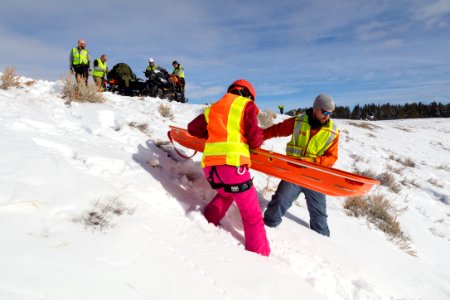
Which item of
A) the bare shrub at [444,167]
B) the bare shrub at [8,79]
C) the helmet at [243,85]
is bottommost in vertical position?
the bare shrub at [444,167]

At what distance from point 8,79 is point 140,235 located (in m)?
4.83

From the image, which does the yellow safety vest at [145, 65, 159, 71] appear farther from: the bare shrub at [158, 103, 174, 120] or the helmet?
the helmet

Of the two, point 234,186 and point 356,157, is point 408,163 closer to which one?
point 356,157

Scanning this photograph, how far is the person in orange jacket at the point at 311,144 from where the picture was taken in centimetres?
358

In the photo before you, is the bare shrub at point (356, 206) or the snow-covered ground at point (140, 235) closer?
the snow-covered ground at point (140, 235)

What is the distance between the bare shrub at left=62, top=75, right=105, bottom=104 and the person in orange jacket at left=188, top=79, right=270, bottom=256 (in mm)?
3332

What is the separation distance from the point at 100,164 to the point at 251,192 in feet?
5.19

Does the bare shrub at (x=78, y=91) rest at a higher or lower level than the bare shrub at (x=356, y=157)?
higher

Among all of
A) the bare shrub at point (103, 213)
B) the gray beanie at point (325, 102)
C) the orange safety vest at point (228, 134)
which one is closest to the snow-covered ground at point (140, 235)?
the bare shrub at point (103, 213)

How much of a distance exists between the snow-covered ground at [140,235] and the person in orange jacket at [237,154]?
0.87 ft

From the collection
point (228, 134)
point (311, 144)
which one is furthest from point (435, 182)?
point (228, 134)

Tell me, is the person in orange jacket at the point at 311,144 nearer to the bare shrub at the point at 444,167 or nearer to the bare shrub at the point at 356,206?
the bare shrub at the point at 356,206

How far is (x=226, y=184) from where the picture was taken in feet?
9.93

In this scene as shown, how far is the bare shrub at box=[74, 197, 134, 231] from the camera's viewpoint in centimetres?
211
